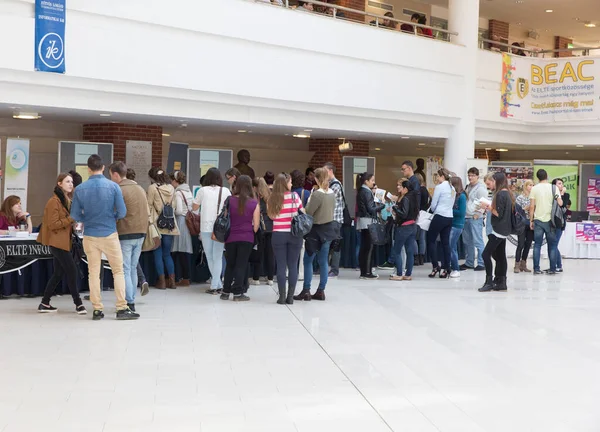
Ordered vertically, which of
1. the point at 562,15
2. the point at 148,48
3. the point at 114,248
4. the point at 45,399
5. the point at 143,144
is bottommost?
the point at 45,399

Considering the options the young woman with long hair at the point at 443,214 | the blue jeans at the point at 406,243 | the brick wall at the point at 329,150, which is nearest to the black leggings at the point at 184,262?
the blue jeans at the point at 406,243

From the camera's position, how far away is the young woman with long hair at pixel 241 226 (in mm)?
10508

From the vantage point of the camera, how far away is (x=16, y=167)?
13.4 m

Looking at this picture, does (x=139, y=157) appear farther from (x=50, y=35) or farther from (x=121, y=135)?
(x=50, y=35)

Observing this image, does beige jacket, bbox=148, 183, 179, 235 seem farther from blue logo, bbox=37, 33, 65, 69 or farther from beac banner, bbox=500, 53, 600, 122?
beac banner, bbox=500, 53, 600, 122

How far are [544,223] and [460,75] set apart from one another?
200 inches

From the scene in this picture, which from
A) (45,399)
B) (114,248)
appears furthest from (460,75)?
(45,399)

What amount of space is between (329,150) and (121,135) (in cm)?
622

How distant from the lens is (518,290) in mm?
12570

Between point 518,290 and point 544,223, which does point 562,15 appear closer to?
point 544,223

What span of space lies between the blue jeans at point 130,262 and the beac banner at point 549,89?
12779 mm

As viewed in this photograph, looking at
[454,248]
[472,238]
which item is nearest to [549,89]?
[472,238]

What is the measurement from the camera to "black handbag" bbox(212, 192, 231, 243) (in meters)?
10.5

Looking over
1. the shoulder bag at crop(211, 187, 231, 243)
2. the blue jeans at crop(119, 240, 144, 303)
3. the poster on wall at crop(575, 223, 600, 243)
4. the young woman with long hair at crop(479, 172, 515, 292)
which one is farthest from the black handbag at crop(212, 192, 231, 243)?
the poster on wall at crop(575, 223, 600, 243)
